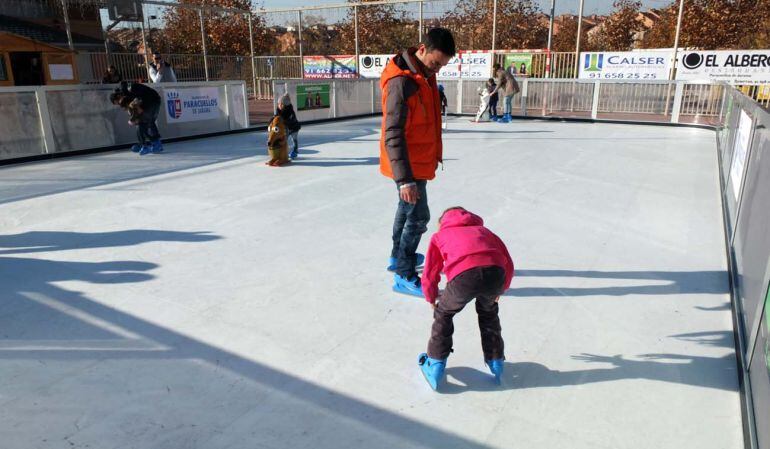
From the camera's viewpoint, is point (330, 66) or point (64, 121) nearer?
point (64, 121)

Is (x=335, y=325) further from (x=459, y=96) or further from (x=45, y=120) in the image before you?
(x=459, y=96)

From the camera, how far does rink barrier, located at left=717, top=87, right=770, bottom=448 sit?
2253 millimetres

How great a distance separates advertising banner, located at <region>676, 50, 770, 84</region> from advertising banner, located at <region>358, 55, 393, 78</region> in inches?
432

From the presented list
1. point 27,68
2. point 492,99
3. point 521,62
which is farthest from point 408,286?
point 521,62

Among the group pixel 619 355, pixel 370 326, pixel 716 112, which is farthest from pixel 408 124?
pixel 716 112

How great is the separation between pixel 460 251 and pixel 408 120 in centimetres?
120

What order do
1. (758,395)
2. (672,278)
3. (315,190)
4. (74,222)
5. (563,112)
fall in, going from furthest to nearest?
(563,112) → (315,190) → (74,222) → (672,278) → (758,395)

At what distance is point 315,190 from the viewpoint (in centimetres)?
693

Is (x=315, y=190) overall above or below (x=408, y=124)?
below

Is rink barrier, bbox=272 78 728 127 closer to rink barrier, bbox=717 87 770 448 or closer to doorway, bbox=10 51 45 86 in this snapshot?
doorway, bbox=10 51 45 86

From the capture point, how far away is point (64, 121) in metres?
9.54

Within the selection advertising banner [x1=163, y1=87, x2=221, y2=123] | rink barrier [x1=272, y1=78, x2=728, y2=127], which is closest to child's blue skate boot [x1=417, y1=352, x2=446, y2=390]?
advertising banner [x1=163, y1=87, x2=221, y2=123]

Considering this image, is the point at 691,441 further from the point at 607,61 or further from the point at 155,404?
the point at 607,61

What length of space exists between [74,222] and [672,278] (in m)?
5.76
